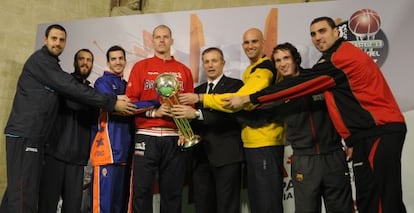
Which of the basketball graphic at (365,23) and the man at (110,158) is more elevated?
the basketball graphic at (365,23)

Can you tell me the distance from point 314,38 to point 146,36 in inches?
84.1

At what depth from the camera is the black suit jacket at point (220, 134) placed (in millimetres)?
2930

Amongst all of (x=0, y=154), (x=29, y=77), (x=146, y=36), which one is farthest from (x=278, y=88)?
(x=0, y=154)

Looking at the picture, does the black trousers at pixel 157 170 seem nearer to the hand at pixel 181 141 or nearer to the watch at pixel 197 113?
the hand at pixel 181 141

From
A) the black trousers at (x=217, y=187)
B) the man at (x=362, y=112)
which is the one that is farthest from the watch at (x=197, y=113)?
the man at (x=362, y=112)

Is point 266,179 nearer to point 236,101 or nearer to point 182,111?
point 236,101

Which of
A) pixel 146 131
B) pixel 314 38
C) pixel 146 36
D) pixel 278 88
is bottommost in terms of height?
pixel 146 131

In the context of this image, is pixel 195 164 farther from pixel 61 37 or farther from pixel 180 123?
pixel 61 37

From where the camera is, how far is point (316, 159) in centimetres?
252

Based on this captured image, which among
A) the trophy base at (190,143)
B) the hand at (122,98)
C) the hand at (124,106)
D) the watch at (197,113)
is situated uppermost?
the hand at (122,98)

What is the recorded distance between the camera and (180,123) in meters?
2.82

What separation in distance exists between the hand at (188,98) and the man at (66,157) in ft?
2.75

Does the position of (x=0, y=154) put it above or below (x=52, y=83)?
below

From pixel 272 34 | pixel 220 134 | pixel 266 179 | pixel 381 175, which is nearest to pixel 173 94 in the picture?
pixel 220 134
